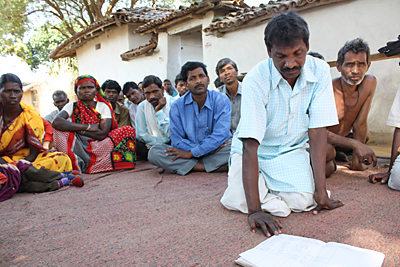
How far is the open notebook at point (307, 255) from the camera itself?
1373 mm

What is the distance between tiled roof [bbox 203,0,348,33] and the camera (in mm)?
5634

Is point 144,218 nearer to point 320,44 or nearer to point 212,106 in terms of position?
point 212,106

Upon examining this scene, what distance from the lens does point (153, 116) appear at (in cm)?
455

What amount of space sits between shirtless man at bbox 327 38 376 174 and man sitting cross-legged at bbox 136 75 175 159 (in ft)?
7.63

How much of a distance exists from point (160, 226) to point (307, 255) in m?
0.99

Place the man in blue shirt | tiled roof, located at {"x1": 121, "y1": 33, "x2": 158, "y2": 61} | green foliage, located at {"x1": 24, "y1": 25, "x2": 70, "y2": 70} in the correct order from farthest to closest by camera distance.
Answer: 1. green foliage, located at {"x1": 24, "y1": 25, "x2": 70, "y2": 70}
2. tiled roof, located at {"x1": 121, "y1": 33, "x2": 158, "y2": 61}
3. the man in blue shirt

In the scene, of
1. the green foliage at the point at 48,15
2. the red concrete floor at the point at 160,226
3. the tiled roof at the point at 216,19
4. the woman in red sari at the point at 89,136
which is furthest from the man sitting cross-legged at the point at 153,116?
the green foliage at the point at 48,15

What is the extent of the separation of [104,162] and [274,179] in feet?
8.87

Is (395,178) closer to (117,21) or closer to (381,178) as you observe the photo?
(381,178)

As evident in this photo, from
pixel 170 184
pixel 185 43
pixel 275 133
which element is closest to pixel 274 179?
pixel 275 133

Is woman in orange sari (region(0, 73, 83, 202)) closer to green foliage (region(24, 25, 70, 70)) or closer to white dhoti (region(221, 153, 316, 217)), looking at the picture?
white dhoti (region(221, 153, 316, 217))

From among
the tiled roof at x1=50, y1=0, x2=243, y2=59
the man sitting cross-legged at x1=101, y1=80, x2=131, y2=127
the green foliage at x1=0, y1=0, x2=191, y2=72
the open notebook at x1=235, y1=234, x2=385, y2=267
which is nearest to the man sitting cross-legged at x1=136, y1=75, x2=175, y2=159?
the man sitting cross-legged at x1=101, y1=80, x2=131, y2=127

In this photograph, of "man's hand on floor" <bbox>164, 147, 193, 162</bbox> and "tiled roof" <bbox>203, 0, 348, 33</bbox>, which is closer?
"man's hand on floor" <bbox>164, 147, 193, 162</bbox>

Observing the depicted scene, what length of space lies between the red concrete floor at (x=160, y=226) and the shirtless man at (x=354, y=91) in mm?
590
